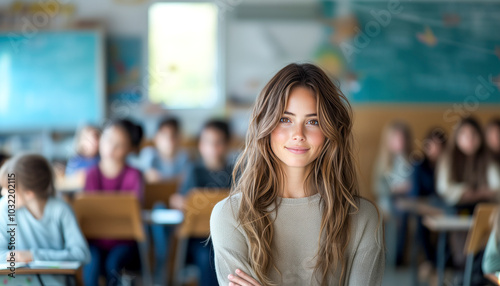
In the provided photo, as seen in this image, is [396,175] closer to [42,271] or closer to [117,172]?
[117,172]

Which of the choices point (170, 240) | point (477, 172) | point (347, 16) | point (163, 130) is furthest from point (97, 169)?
point (347, 16)

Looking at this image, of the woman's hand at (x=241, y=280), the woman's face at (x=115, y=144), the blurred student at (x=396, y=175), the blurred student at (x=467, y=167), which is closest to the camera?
the woman's hand at (x=241, y=280)

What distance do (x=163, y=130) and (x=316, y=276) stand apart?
3.97 metres

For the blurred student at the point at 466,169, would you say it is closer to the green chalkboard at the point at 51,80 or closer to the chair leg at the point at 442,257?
the chair leg at the point at 442,257

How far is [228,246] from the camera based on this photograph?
5.76 feet

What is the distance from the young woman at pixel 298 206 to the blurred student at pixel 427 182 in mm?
3354

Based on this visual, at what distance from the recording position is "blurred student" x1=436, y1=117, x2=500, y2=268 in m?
4.64

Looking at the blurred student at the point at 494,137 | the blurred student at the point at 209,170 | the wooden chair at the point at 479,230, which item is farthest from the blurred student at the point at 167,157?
the wooden chair at the point at 479,230

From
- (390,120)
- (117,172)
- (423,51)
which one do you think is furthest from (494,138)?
(117,172)

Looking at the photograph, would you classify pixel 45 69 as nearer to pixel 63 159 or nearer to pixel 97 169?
pixel 63 159

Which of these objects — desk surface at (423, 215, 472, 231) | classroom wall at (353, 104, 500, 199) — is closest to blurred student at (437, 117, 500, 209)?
desk surface at (423, 215, 472, 231)

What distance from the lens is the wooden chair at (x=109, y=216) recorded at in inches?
135

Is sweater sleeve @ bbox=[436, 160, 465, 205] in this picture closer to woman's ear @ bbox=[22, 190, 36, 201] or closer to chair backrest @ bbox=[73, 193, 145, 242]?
chair backrest @ bbox=[73, 193, 145, 242]

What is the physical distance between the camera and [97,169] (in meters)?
3.99
